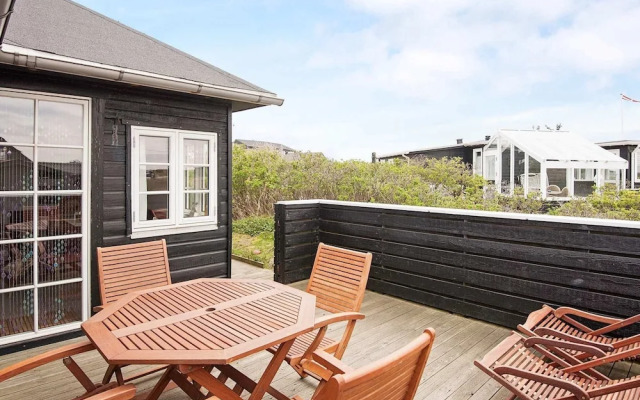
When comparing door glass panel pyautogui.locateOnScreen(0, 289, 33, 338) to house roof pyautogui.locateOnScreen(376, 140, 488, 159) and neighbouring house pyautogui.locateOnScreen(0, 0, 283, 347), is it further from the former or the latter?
house roof pyautogui.locateOnScreen(376, 140, 488, 159)

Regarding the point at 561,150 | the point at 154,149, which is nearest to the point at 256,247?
the point at 154,149

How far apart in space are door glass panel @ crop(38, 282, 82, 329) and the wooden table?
61.3 inches

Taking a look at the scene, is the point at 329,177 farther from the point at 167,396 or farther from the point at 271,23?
the point at 167,396

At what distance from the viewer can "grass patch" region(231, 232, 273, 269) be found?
22.5ft

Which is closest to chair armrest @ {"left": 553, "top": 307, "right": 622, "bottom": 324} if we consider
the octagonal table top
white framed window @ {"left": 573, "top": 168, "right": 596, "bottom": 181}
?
the octagonal table top

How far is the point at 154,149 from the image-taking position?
411cm

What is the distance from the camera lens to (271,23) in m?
11.5

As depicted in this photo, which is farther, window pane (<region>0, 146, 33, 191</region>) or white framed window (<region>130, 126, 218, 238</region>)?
white framed window (<region>130, 126, 218, 238</region>)

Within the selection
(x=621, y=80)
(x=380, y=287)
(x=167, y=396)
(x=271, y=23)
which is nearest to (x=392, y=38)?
(x=271, y=23)

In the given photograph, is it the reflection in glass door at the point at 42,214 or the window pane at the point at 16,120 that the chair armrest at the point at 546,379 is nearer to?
the reflection in glass door at the point at 42,214

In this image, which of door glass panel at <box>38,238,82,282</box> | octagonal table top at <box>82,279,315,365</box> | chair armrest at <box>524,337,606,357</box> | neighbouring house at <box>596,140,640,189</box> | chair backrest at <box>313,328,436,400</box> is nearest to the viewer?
chair backrest at <box>313,328,436,400</box>

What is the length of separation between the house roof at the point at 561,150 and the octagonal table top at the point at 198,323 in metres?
13.4

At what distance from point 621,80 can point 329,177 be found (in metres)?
23.8

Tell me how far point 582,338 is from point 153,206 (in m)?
3.94
